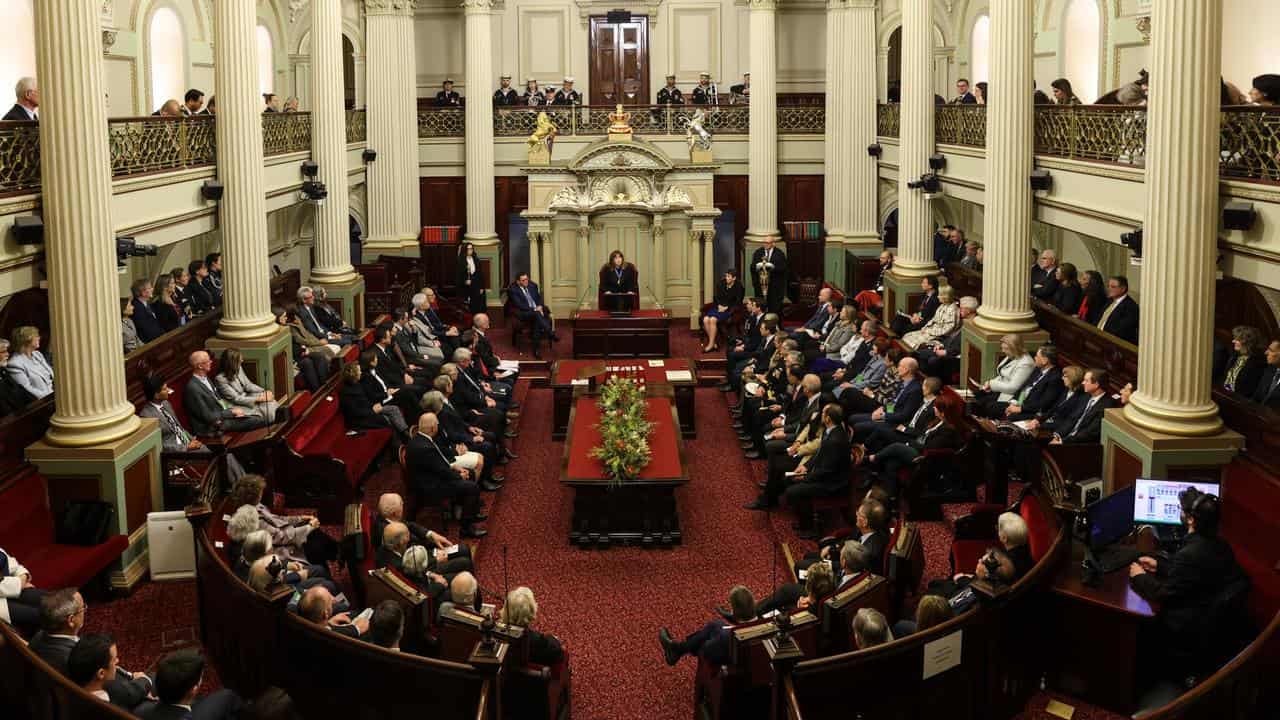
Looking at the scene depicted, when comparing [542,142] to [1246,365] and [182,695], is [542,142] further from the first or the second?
[182,695]

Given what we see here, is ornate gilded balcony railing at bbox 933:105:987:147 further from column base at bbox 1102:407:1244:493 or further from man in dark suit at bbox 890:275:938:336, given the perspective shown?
column base at bbox 1102:407:1244:493

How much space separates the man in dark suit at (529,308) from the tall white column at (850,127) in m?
6.72

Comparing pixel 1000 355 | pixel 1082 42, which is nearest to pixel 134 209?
pixel 1000 355

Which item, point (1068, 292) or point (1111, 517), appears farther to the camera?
point (1068, 292)

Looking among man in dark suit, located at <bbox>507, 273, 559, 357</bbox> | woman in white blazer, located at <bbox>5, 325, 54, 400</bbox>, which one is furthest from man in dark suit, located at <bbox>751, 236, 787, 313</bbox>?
woman in white blazer, located at <bbox>5, 325, 54, 400</bbox>

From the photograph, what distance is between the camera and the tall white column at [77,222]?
34.0ft

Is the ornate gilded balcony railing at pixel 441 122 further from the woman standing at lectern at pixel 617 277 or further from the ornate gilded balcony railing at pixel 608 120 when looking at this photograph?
the woman standing at lectern at pixel 617 277

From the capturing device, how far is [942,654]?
755cm

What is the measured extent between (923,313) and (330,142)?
9.40 meters

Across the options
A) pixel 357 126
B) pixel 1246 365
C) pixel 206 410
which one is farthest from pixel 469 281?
pixel 1246 365

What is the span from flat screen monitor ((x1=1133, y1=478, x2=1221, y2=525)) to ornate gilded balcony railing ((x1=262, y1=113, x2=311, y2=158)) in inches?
493

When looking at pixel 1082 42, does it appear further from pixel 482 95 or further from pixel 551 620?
pixel 551 620

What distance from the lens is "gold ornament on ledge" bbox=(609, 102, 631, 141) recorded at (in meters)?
24.0

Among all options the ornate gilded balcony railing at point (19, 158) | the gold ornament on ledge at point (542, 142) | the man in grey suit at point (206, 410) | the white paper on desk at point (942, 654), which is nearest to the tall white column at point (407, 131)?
the gold ornament on ledge at point (542, 142)
